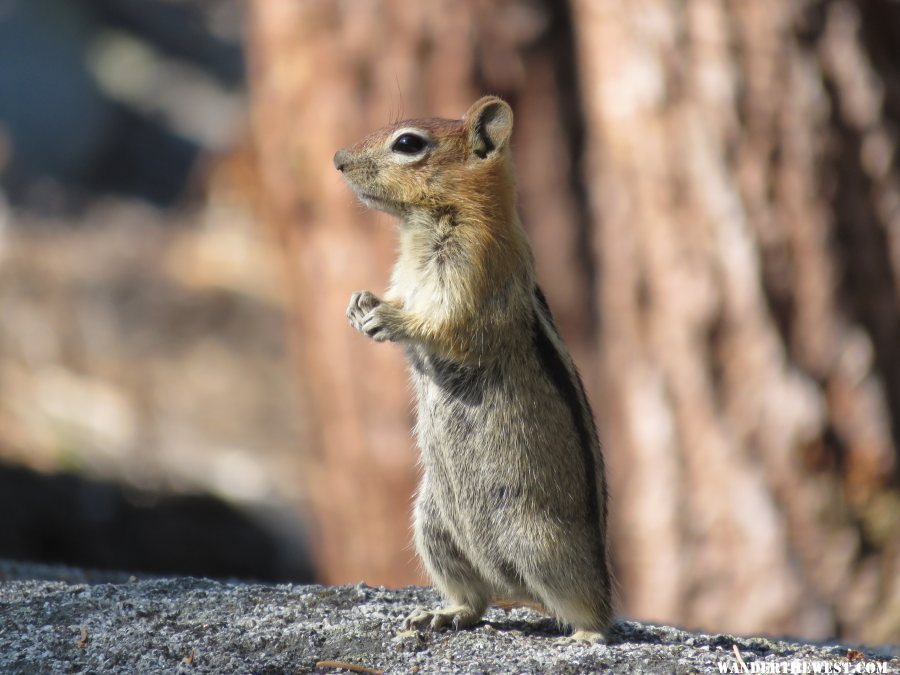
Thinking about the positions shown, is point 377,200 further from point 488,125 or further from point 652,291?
point 652,291

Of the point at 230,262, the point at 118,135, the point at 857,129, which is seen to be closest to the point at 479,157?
the point at 857,129

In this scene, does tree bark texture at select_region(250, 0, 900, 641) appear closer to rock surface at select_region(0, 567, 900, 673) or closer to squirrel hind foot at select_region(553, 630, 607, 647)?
rock surface at select_region(0, 567, 900, 673)

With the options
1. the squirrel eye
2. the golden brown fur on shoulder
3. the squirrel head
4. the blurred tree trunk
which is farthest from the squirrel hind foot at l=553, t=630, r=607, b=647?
the blurred tree trunk

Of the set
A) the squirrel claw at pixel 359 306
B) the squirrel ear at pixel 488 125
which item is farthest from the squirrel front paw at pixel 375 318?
the squirrel ear at pixel 488 125

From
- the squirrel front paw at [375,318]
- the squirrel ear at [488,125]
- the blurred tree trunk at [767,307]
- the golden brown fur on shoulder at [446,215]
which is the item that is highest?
the blurred tree trunk at [767,307]

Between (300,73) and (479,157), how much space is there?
5.52m

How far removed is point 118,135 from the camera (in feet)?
66.2

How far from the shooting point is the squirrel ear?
521 centimetres

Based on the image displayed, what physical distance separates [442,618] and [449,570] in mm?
270

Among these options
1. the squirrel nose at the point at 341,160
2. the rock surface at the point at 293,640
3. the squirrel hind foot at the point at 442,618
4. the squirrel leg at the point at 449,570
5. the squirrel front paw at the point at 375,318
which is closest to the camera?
the rock surface at the point at 293,640

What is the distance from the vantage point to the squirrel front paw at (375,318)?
16.1ft

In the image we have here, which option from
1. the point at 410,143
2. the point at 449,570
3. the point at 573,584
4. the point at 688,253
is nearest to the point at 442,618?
the point at 449,570

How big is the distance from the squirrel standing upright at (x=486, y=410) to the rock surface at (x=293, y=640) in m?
0.19

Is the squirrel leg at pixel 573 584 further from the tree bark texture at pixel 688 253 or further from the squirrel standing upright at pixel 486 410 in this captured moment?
the tree bark texture at pixel 688 253
